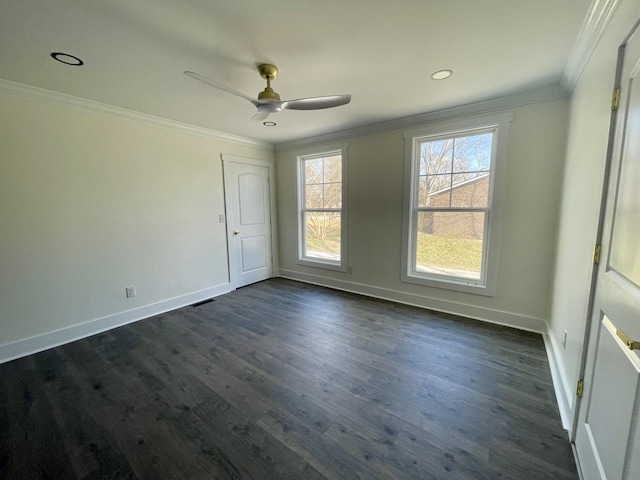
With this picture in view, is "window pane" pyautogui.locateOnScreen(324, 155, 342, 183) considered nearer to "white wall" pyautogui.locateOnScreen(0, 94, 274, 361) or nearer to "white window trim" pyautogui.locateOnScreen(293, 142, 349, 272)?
"white window trim" pyautogui.locateOnScreen(293, 142, 349, 272)

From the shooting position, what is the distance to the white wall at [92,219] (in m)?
2.25

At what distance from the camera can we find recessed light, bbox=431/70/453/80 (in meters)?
2.06

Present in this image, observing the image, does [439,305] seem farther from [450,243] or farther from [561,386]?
[561,386]

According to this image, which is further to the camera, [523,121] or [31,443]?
[523,121]

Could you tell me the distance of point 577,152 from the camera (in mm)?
1847

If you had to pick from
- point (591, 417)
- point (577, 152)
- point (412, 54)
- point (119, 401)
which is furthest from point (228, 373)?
point (577, 152)

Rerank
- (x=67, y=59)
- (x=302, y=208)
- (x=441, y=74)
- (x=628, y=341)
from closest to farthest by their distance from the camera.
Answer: (x=628, y=341), (x=67, y=59), (x=441, y=74), (x=302, y=208)

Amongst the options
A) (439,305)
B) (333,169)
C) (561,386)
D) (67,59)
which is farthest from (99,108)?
(561,386)

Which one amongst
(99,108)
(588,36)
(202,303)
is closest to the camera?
(588,36)

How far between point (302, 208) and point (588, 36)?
3.60 meters

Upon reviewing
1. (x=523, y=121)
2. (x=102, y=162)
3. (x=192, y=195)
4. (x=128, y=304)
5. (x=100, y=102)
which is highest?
(x=100, y=102)

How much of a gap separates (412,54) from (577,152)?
1.42m

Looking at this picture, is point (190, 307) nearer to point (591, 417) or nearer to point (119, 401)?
point (119, 401)

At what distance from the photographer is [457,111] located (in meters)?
2.83
